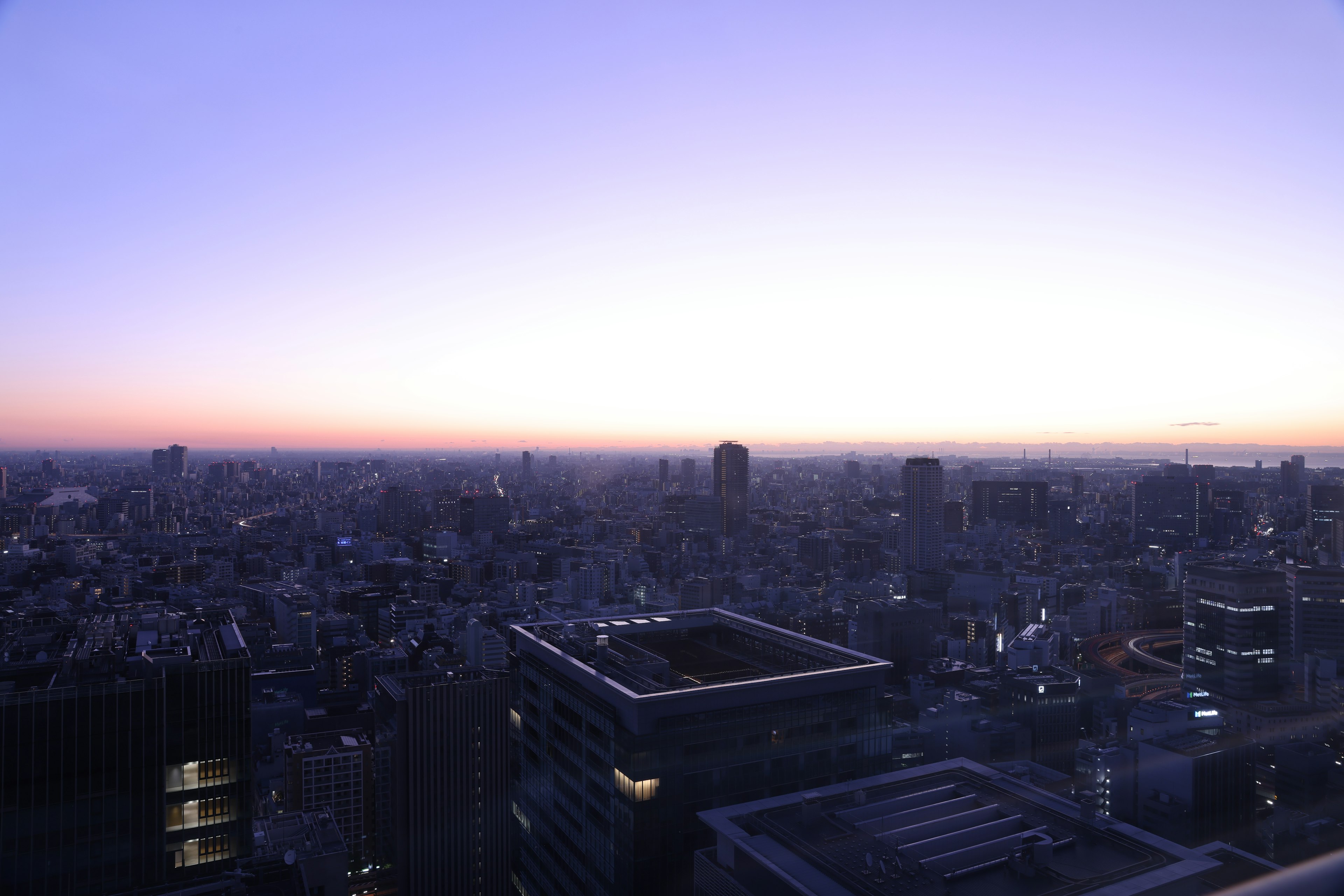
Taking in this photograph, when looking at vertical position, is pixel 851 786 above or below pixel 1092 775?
above

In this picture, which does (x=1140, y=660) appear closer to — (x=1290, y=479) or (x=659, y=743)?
(x=659, y=743)

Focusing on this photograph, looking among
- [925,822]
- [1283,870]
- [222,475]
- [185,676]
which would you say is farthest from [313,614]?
[222,475]

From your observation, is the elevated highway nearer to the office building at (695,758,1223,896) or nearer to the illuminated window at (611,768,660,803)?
the office building at (695,758,1223,896)

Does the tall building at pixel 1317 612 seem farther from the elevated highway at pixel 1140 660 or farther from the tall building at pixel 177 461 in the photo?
the tall building at pixel 177 461

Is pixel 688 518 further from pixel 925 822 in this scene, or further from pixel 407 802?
pixel 925 822

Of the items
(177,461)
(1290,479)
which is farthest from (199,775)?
(177,461)

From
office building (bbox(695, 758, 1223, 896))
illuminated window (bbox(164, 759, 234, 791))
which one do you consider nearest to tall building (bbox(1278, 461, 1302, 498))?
office building (bbox(695, 758, 1223, 896))

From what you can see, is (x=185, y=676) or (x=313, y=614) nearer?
(x=185, y=676)
